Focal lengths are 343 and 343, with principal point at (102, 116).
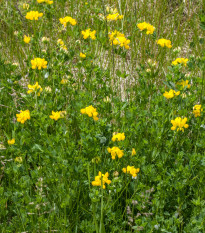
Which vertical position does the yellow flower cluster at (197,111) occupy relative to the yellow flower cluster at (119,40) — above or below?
below

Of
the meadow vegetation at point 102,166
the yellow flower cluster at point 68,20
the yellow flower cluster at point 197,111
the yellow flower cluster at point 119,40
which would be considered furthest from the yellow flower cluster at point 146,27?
the yellow flower cluster at point 197,111

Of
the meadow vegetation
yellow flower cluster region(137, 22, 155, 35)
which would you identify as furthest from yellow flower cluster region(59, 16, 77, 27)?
yellow flower cluster region(137, 22, 155, 35)

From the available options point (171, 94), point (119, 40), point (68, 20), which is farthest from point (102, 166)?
point (68, 20)

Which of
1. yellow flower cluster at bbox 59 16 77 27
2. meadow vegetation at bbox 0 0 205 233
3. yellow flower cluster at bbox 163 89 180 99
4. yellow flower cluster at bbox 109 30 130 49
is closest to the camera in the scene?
meadow vegetation at bbox 0 0 205 233

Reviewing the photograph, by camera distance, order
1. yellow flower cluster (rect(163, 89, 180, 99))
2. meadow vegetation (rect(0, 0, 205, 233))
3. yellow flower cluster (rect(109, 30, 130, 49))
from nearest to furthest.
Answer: meadow vegetation (rect(0, 0, 205, 233)) → yellow flower cluster (rect(163, 89, 180, 99)) → yellow flower cluster (rect(109, 30, 130, 49))

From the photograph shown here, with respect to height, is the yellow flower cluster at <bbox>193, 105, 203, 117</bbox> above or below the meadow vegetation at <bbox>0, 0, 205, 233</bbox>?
above

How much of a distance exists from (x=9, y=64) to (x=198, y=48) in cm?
198

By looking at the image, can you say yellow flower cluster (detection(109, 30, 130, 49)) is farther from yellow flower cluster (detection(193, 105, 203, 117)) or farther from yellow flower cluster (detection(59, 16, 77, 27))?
yellow flower cluster (detection(193, 105, 203, 117))

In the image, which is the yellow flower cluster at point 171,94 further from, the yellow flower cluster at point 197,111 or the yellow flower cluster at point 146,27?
the yellow flower cluster at point 146,27

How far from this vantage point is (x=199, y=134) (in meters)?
2.41

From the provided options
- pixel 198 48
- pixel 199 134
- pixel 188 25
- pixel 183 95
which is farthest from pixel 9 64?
pixel 188 25

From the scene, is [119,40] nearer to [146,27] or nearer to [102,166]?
[146,27]

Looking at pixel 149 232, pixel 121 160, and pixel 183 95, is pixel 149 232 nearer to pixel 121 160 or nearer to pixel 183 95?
pixel 121 160

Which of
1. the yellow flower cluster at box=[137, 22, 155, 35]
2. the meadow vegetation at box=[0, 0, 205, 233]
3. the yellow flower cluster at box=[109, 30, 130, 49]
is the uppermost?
A: the yellow flower cluster at box=[137, 22, 155, 35]
